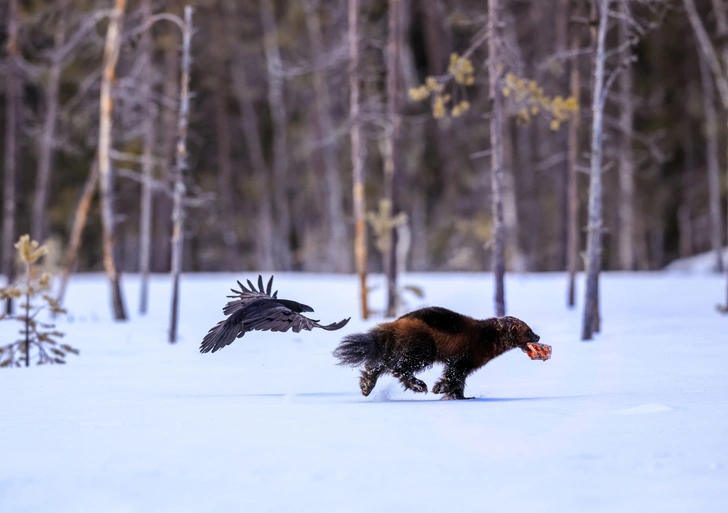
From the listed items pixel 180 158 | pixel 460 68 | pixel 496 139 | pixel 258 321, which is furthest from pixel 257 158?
pixel 258 321

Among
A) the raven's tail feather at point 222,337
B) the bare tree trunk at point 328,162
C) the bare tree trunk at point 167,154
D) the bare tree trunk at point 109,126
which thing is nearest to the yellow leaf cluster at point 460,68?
the raven's tail feather at point 222,337

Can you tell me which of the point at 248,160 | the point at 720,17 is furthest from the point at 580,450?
the point at 248,160

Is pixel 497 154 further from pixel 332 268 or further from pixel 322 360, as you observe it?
pixel 332 268

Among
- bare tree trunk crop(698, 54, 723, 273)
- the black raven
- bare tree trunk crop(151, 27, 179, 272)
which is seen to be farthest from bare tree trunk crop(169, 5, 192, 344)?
bare tree trunk crop(698, 54, 723, 273)

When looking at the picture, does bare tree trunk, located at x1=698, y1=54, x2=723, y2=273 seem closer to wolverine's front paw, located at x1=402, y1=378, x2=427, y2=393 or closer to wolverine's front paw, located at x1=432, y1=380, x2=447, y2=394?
wolverine's front paw, located at x1=432, y1=380, x2=447, y2=394

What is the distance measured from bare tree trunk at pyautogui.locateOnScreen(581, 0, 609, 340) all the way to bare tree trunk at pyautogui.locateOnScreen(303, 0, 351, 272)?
18468mm

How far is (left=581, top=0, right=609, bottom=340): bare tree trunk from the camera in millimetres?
16562

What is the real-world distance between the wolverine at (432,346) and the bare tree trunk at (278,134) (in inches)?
1180

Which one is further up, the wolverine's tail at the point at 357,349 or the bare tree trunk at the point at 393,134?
the bare tree trunk at the point at 393,134

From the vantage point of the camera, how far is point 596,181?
17.0 metres

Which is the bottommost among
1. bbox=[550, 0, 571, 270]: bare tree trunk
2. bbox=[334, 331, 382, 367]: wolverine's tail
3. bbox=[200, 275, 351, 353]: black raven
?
bbox=[334, 331, 382, 367]: wolverine's tail

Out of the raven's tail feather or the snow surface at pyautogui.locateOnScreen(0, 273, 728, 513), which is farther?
the raven's tail feather

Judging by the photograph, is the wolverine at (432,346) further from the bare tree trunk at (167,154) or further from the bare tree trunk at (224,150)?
the bare tree trunk at (224,150)

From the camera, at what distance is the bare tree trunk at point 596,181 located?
54.3ft
